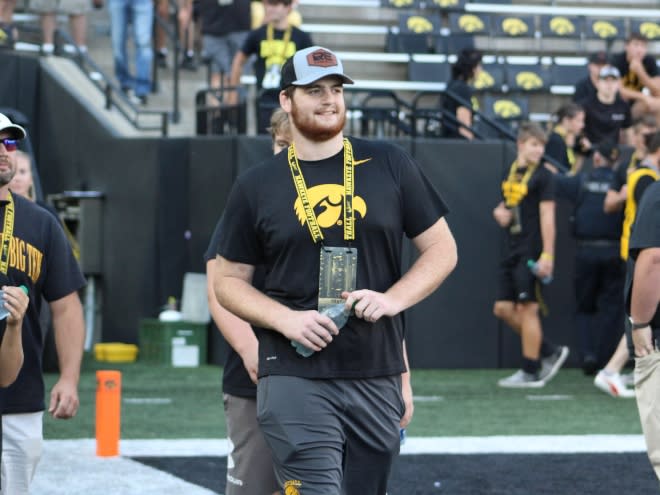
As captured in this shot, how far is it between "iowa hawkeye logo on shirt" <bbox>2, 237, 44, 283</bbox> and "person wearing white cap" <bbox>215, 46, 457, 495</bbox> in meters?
0.79

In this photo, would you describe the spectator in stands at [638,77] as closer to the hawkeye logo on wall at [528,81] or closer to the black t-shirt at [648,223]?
the hawkeye logo on wall at [528,81]

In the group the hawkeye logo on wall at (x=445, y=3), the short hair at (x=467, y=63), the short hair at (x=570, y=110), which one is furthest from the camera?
the hawkeye logo on wall at (x=445, y=3)

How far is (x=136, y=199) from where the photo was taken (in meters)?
15.7

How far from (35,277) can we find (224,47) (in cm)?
1191

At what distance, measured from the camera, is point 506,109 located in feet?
69.9

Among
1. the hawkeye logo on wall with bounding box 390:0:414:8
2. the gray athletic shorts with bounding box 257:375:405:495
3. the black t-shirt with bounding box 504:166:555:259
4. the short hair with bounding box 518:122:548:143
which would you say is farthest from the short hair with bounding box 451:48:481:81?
the gray athletic shorts with bounding box 257:375:405:495

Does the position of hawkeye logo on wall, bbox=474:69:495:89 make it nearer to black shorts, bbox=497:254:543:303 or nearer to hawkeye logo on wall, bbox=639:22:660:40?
hawkeye logo on wall, bbox=639:22:660:40

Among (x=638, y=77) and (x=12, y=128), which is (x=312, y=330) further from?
(x=638, y=77)

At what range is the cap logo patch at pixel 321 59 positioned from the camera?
512cm

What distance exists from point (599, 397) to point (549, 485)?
13.8 ft

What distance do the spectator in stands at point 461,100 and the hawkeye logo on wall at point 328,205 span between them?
10024mm

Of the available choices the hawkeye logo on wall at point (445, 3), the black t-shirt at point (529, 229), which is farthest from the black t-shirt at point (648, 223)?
the hawkeye logo on wall at point (445, 3)

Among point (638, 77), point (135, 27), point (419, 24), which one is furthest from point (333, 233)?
point (419, 24)

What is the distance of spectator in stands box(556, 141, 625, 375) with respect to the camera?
13.4 metres
